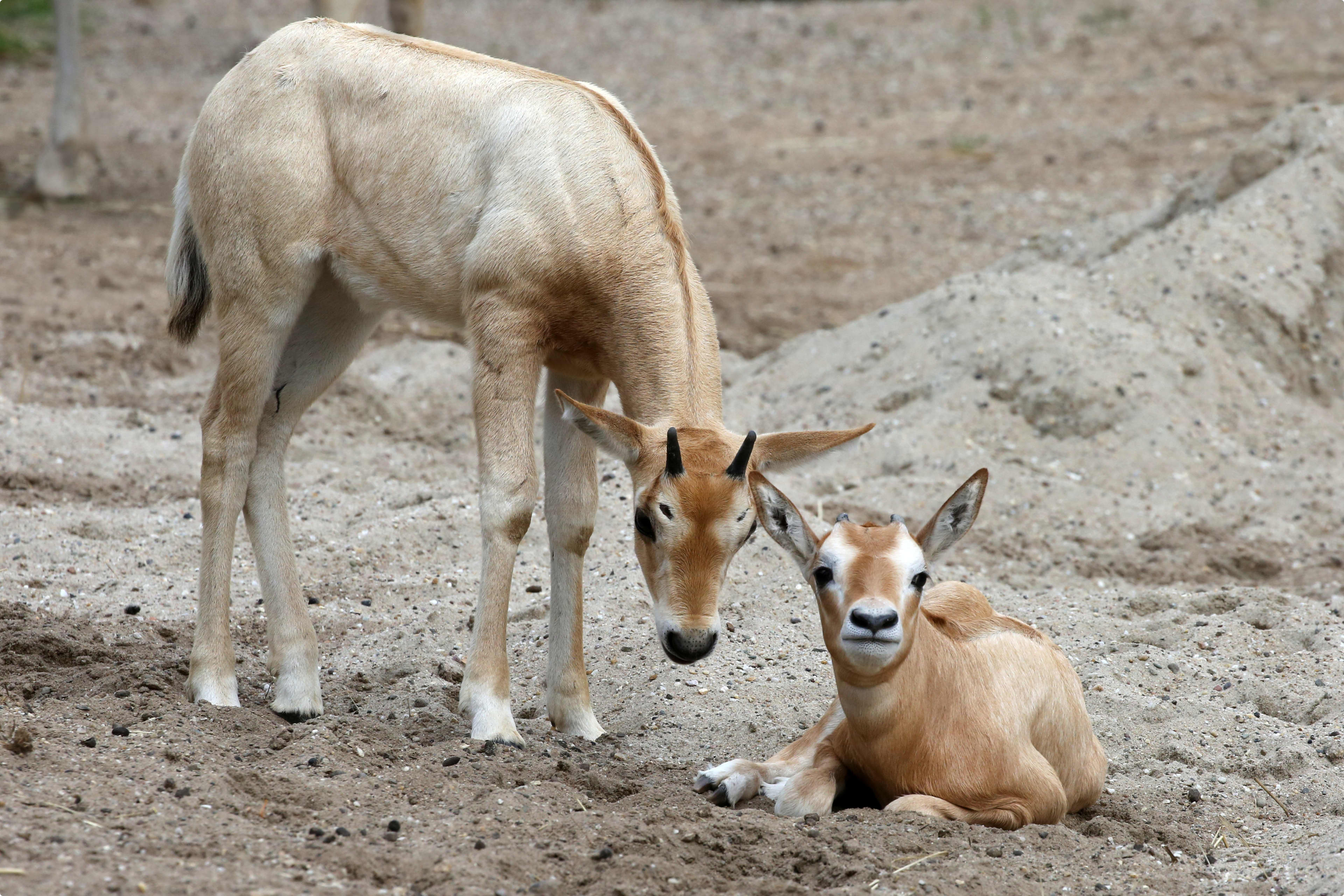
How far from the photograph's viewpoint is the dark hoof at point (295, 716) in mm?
6168

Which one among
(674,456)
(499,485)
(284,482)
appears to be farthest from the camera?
(284,482)

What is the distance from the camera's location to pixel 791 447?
5.38 meters

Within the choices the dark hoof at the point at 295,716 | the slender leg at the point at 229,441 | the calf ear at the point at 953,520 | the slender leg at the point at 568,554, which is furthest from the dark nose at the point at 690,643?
the slender leg at the point at 229,441

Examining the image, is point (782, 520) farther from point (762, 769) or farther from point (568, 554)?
point (568, 554)

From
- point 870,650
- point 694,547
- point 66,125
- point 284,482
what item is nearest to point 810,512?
point 284,482

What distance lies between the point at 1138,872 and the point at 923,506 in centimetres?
409

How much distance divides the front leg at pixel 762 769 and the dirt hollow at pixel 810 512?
3.6 inches

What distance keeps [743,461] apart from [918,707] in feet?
3.62

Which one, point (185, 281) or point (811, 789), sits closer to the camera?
point (811, 789)

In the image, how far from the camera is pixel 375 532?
322 inches

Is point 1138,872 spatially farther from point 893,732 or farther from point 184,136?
point 184,136

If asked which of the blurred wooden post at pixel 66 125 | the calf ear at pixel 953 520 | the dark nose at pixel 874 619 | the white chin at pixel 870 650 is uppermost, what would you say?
the calf ear at pixel 953 520

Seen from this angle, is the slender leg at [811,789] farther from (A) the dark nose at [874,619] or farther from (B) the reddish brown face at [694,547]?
(A) the dark nose at [874,619]

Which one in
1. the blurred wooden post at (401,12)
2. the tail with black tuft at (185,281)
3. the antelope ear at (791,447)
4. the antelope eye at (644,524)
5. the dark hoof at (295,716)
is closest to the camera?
the antelope eye at (644,524)
